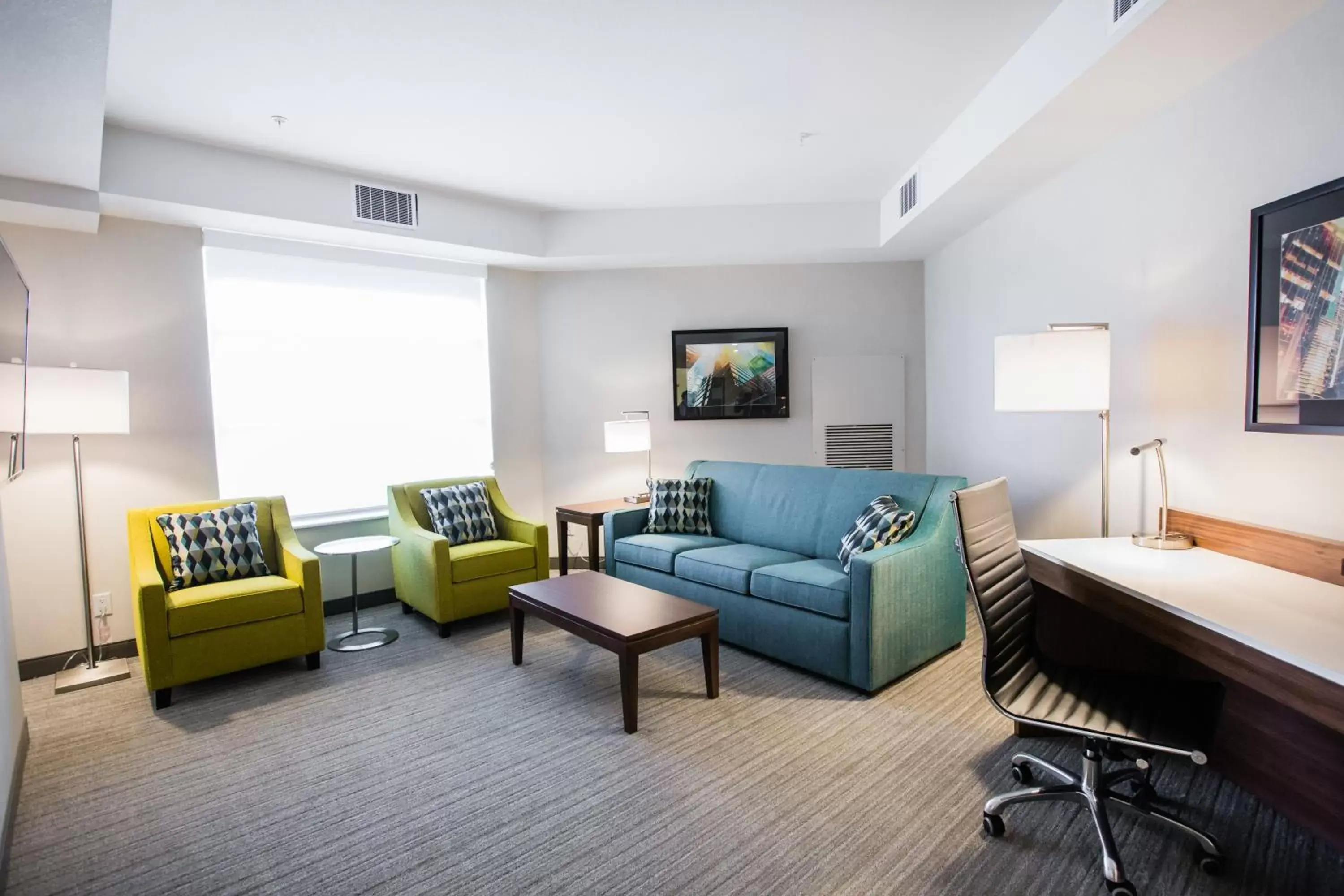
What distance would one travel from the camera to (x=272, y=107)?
3275mm

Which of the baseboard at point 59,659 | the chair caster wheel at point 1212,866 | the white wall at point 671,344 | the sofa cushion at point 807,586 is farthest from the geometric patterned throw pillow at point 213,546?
the chair caster wheel at point 1212,866

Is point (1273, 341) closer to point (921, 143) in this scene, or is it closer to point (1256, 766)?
point (1256, 766)

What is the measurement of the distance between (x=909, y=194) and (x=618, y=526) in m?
2.84

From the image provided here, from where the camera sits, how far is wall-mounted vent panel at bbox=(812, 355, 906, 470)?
5.46 meters

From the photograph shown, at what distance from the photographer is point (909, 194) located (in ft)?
14.1

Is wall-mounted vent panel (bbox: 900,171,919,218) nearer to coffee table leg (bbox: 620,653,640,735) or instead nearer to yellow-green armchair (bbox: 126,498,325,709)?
coffee table leg (bbox: 620,653,640,735)

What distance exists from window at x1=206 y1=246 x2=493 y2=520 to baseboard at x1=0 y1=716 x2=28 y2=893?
1.84 m

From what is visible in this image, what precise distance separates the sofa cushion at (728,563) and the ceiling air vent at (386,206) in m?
2.80

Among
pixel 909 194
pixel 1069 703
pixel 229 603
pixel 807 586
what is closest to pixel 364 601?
pixel 229 603

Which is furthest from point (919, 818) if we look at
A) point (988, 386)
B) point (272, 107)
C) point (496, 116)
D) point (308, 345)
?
point (308, 345)

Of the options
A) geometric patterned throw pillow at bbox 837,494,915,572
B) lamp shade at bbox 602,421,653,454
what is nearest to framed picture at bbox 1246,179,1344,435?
geometric patterned throw pillow at bbox 837,494,915,572

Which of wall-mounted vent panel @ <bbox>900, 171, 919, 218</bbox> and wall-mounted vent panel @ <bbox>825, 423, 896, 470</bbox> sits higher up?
wall-mounted vent panel @ <bbox>900, 171, 919, 218</bbox>

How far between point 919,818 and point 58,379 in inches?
159

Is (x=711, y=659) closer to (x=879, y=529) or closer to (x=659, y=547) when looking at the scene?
(x=879, y=529)
